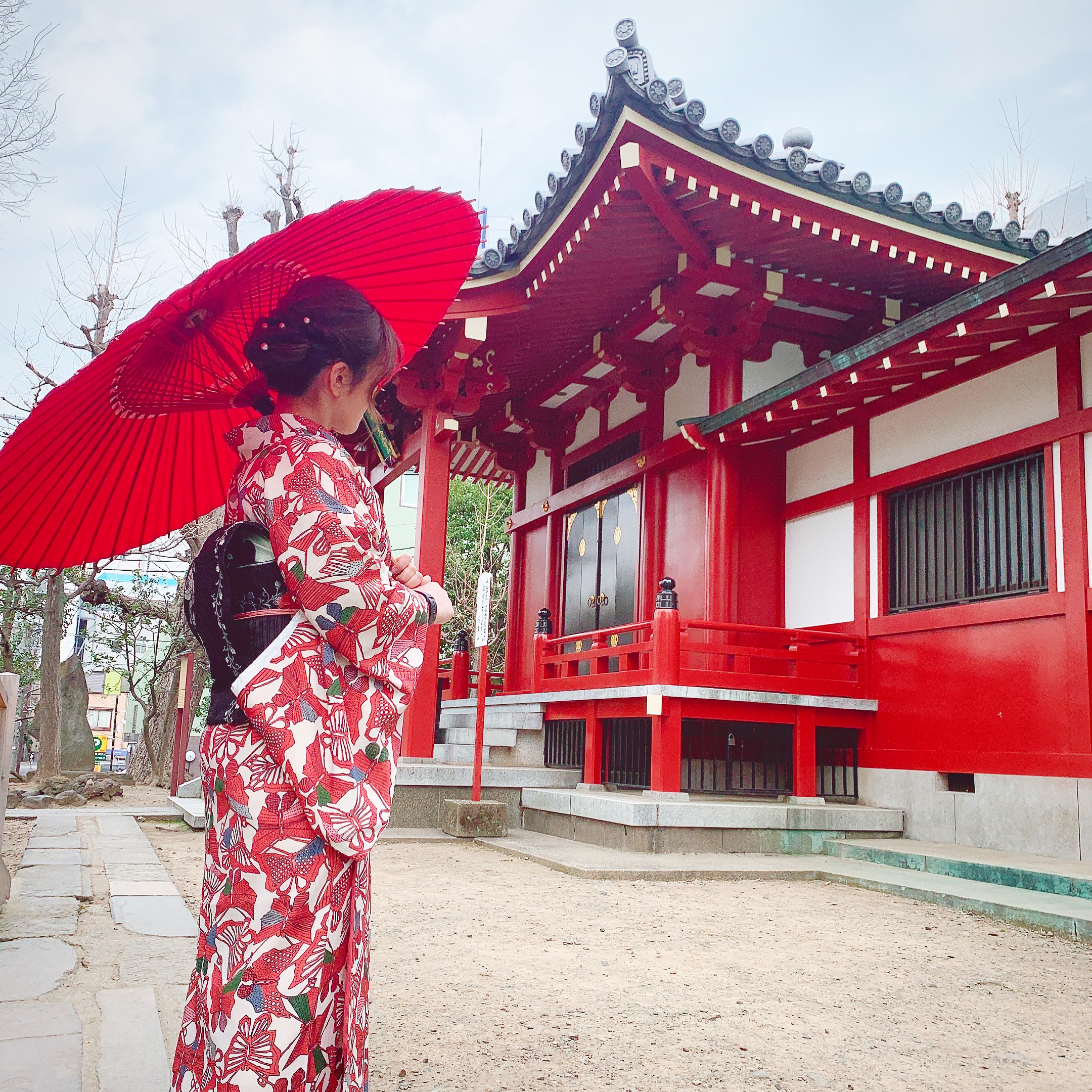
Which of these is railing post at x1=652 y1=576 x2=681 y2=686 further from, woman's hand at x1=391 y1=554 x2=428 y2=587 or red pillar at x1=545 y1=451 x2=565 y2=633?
woman's hand at x1=391 y1=554 x2=428 y2=587

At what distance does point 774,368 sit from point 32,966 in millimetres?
7251

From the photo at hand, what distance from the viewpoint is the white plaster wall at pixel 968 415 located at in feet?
20.8

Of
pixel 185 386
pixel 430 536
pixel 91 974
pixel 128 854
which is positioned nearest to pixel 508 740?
pixel 430 536

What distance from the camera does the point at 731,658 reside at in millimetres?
7762

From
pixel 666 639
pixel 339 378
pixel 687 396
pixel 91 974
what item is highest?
pixel 687 396

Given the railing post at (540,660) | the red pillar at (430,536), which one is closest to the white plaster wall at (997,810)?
the railing post at (540,660)

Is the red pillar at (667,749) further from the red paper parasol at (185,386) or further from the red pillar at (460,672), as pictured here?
the red paper parasol at (185,386)

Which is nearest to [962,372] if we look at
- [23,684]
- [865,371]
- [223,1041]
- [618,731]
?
[865,371]

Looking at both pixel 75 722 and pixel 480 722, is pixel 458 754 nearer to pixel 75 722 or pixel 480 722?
pixel 480 722

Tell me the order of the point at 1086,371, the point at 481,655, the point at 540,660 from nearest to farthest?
the point at 1086,371 → the point at 481,655 → the point at 540,660

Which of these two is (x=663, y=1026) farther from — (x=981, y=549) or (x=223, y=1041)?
(x=981, y=549)

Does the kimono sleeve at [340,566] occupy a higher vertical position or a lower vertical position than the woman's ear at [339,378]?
lower

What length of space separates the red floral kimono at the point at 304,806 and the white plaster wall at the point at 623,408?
27.5 feet

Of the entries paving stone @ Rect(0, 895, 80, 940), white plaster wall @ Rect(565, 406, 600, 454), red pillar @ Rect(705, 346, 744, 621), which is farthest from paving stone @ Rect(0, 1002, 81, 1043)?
white plaster wall @ Rect(565, 406, 600, 454)
